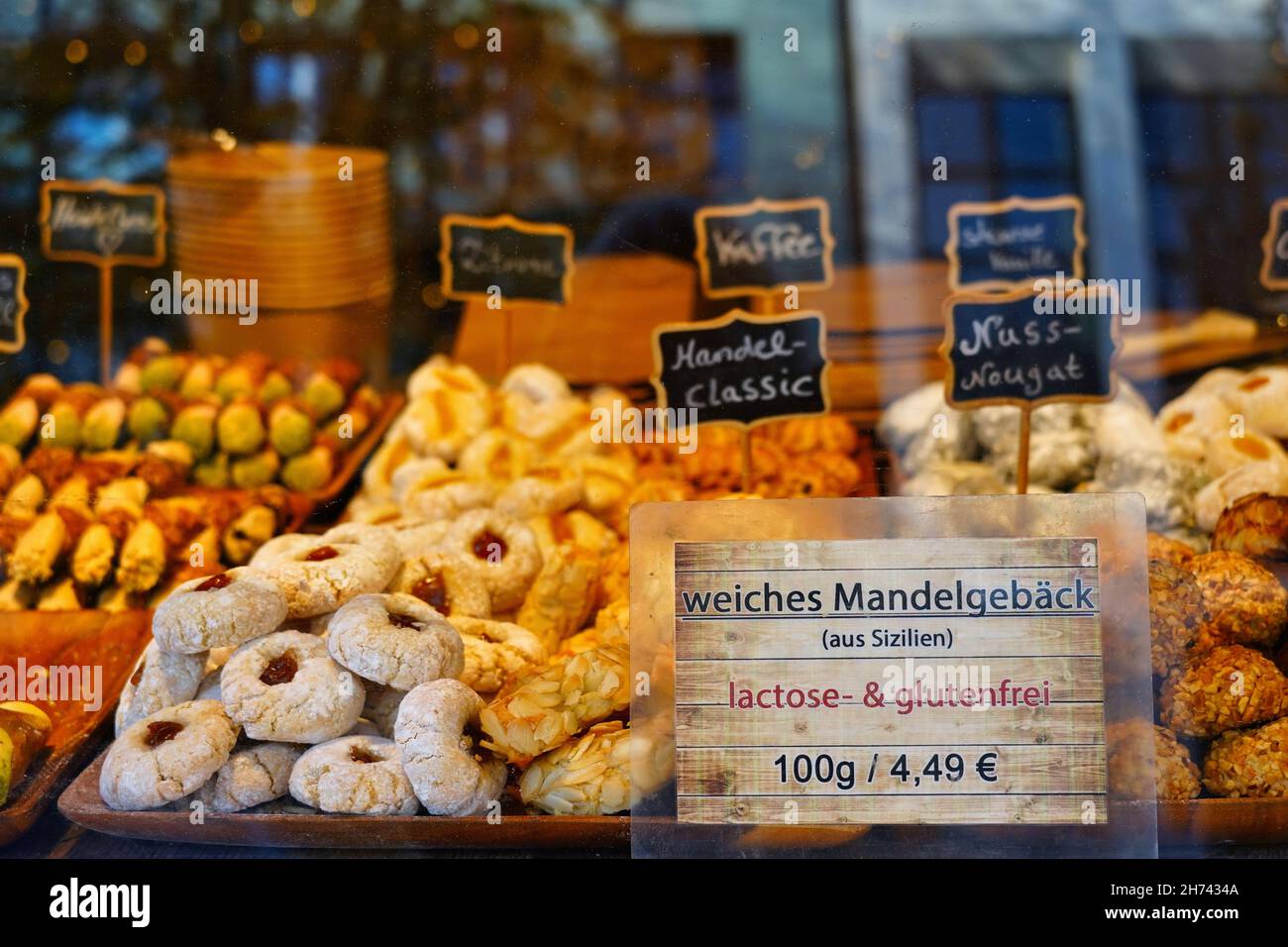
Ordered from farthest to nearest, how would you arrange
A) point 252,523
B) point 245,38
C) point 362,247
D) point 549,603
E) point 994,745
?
point 362,247, point 245,38, point 252,523, point 549,603, point 994,745

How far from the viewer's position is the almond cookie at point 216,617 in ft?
6.17

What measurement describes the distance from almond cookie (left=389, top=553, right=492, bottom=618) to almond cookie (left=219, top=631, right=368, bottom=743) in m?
0.31

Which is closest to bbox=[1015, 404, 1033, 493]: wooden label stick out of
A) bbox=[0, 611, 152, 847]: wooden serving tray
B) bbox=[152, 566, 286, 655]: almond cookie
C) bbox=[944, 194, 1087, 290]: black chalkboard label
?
bbox=[944, 194, 1087, 290]: black chalkboard label

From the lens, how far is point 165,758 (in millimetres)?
1787

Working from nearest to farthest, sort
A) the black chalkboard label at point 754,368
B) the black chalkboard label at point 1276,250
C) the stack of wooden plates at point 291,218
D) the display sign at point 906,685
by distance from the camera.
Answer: the display sign at point 906,685 → the black chalkboard label at point 754,368 → the black chalkboard label at point 1276,250 → the stack of wooden plates at point 291,218

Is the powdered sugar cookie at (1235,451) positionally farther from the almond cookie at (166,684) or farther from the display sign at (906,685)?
the almond cookie at (166,684)

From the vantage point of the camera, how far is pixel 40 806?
1912 millimetres

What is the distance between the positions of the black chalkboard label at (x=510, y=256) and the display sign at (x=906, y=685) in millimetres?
1590

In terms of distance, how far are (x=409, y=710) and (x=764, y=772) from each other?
0.47 metres

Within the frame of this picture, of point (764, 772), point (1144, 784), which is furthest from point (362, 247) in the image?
point (1144, 784)

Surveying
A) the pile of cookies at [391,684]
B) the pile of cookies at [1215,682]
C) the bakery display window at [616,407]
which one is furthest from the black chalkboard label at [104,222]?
the pile of cookies at [1215,682]

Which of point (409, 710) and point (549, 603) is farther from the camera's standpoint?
point (549, 603)

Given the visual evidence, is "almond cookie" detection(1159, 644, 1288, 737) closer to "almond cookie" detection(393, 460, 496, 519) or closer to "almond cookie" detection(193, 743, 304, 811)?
"almond cookie" detection(193, 743, 304, 811)

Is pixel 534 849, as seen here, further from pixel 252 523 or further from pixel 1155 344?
pixel 1155 344
